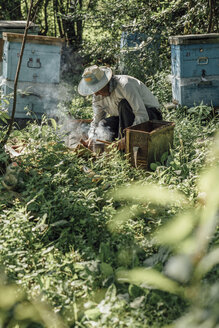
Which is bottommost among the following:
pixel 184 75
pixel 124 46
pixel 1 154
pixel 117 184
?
pixel 117 184

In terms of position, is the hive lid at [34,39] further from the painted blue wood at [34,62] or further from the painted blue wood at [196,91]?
the painted blue wood at [196,91]

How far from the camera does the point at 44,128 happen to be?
15.1 ft

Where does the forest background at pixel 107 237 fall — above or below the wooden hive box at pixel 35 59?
below

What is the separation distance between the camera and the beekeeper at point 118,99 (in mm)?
4770

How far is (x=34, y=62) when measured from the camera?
6.39 meters

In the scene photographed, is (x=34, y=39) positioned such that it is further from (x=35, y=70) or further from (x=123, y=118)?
(x=123, y=118)

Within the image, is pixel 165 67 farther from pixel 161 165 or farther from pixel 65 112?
pixel 161 165

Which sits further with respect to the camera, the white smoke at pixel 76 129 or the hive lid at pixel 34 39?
the hive lid at pixel 34 39

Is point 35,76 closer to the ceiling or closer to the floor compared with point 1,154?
closer to the ceiling

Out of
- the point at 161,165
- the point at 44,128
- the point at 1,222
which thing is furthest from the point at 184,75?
the point at 1,222

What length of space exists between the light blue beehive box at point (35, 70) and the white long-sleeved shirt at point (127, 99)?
1519 mm

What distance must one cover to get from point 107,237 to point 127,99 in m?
2.11

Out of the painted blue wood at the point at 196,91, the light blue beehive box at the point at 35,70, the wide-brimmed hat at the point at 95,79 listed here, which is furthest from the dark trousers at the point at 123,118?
the light blue beehive box at the point at 35,70

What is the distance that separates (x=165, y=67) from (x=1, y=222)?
5.25 metres
